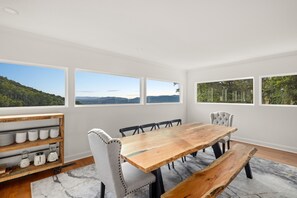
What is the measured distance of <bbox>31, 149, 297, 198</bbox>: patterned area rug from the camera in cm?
203

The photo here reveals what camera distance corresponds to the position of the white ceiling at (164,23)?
5.81 ft

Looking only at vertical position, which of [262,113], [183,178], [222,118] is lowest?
[183,178]

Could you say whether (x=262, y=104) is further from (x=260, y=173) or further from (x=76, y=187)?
(x=76, y=187)

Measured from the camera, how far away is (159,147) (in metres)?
1.86

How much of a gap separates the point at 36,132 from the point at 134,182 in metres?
1.90

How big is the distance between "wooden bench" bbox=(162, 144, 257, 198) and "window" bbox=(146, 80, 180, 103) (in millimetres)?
2709

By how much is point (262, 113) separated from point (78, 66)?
4.58 metres

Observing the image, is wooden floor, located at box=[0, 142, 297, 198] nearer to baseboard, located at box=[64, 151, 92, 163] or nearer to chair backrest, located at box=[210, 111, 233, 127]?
baseboard, located at box=[64, 151, 92, 163]

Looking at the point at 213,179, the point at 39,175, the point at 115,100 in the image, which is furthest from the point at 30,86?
the point at 213,179

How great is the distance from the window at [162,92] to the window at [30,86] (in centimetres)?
229

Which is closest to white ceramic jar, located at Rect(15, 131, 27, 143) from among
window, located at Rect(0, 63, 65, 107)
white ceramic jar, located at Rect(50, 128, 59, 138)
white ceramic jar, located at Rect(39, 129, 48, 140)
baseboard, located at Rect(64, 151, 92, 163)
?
white ceramic jar, located at Rect(39, 129, 48, 140)

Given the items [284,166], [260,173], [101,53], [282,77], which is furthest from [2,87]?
[282,77]

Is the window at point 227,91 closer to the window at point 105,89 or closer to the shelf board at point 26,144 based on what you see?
the window at point 105,89

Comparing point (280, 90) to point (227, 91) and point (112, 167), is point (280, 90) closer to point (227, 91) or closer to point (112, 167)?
point (227, 91)
